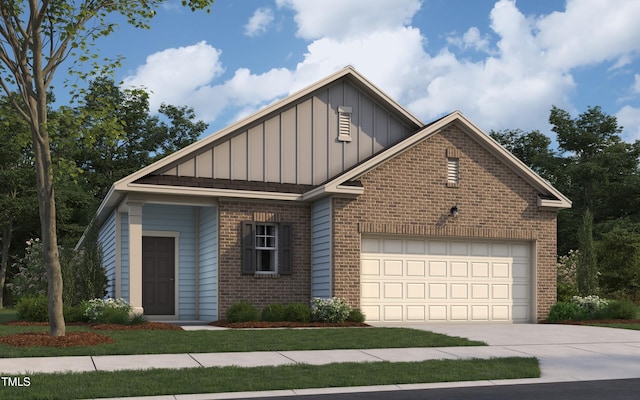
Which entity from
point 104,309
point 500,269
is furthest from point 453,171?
point 104,309

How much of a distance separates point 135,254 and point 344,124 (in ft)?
23.8

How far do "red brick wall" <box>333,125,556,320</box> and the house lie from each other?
3 centimetres

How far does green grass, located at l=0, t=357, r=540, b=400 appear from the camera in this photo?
9281 millimetres

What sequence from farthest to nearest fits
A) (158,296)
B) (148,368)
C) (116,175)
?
1. (116,175)
2. (158,296)
3. (148,368)

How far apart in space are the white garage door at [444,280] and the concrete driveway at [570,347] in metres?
2.27

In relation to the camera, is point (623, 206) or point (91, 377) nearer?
point (91, 377)

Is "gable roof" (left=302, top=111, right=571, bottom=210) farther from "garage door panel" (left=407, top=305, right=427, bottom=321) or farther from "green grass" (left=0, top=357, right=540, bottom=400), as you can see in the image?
"green grass" (left=0, top=357, right=540, bottom=400)

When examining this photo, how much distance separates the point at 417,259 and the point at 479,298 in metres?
2.36

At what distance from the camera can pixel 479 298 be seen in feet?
72.8

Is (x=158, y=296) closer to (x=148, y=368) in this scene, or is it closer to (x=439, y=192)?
(x=439, y=192)

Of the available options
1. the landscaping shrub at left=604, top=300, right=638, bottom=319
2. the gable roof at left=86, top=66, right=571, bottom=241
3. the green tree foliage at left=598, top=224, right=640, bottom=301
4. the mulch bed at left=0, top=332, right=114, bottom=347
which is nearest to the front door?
the gable roof at left=86, top=66, right=571, bottom=241

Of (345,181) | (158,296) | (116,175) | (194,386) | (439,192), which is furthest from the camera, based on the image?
(116,175)

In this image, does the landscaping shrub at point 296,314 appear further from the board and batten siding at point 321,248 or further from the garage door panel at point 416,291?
the garage door panel at point 416,291

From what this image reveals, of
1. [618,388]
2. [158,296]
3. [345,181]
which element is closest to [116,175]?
[158,296]
